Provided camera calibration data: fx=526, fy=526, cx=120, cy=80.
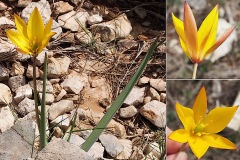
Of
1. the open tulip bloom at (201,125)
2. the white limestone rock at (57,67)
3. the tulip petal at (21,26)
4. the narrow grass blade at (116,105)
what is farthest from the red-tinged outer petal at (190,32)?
the white limestone rock at (57,67)

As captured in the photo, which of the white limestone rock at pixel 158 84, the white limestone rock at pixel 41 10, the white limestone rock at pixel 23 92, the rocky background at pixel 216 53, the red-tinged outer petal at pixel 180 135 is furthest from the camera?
the white limestone rock at pixel 41 10

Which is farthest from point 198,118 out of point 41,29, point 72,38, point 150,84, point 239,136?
point 72,38

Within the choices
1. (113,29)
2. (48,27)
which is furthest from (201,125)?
(113,29)

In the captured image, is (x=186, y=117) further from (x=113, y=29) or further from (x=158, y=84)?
(x=113, y=29)

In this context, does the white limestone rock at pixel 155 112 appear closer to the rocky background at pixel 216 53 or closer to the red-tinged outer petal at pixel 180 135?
the rocky background at pixel 216 53

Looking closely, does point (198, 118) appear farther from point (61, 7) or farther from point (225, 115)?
point (61, 7)
